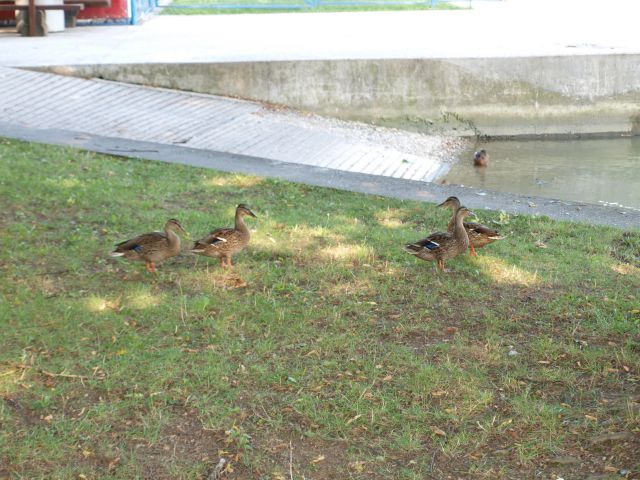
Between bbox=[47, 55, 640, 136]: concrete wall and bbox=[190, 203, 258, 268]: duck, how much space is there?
9.84m

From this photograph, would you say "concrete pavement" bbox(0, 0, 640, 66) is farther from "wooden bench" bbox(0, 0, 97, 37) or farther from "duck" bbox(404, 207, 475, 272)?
"duck" bbox(404, 207, 475, 272)

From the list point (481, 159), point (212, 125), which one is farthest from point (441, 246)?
point (481, 159)

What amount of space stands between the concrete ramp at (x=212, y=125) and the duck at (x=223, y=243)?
5801 mm

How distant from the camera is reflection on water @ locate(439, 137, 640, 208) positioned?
48.4 feet

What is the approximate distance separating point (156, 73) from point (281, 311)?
1109 centimetres

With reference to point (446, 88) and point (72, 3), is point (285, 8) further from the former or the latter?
point (446, 88)

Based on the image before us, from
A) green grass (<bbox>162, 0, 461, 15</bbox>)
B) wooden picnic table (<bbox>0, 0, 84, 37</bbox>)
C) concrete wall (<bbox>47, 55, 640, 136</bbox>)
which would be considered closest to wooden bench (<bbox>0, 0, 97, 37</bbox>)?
wooden picnic table (<bbox>0, 0, 84, 37</bbox>)

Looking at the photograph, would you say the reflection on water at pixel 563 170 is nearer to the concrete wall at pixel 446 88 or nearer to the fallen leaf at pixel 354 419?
the concrete wall at pixel 446 88

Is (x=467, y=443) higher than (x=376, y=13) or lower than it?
lower

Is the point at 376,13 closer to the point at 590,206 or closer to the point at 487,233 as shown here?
the point at 590,206

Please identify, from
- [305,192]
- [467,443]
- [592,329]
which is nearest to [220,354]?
[467,443]

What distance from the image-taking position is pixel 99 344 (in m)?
6.65

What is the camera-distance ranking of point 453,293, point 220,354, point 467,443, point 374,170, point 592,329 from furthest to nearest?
point 374,170, point 453,293, point 592,329, point 220,354, point 467,443

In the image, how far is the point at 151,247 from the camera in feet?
25.7
